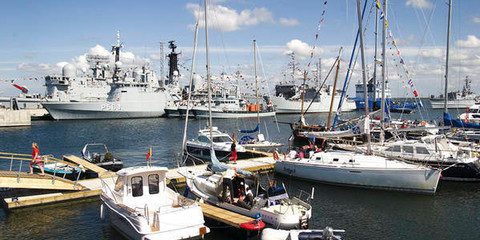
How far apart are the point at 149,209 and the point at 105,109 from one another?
6975 cm

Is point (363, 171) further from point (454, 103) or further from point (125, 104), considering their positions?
point (454, 103)

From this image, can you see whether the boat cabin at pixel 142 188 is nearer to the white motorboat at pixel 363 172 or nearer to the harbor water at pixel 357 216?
the harbor water at pixel 357 216

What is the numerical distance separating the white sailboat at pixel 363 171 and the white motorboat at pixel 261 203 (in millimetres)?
6948

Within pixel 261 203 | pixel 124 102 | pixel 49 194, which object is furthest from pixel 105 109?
pixel 261 203

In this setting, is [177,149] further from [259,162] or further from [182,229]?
[182,229]

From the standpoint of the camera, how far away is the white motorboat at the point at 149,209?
39.8 ft

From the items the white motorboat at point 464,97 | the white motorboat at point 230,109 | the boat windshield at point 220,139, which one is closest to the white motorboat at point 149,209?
the boat windshield at point 220,139

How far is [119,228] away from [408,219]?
1224 centimetres

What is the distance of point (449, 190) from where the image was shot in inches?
808

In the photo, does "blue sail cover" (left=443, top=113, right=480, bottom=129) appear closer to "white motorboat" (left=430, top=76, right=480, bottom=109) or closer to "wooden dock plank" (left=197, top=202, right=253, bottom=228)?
"wooden dock plank" (left=197, top=202, right=253, bottom=228)

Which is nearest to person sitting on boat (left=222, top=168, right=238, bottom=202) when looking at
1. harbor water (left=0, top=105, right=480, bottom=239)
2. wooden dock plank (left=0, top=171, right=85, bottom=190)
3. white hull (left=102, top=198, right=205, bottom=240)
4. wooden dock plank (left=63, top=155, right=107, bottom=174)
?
harbor water (left=0, top=105, right=480, bottom=239)

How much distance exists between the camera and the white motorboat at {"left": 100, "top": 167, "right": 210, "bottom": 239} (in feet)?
39.8

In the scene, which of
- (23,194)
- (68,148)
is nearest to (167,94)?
(68,148)

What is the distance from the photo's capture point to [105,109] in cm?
7838
